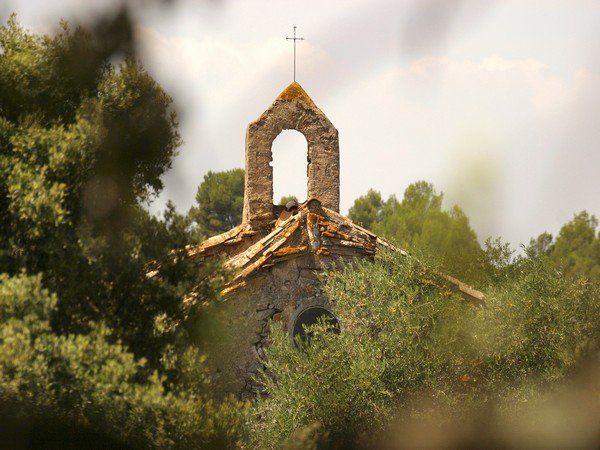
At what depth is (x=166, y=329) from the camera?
9.23 m

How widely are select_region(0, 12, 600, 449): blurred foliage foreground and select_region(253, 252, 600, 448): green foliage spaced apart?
30 millimetres

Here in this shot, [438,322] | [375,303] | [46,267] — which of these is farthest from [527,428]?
[46,267]

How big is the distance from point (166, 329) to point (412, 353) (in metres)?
4.77

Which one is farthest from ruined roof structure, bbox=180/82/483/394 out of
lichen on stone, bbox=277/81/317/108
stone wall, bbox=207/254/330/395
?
lichen on stone, bbox=277/81/317/108

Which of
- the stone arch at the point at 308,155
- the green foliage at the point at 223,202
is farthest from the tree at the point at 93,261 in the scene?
the green foliage at the point at 223,202

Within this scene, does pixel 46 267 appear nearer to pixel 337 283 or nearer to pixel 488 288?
pixel 337 283

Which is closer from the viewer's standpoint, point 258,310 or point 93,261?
point 93,261

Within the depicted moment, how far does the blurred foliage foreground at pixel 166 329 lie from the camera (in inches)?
324

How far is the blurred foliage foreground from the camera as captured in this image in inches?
324

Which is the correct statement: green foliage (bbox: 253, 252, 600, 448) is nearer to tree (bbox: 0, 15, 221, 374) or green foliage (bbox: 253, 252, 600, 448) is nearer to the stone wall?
the stone wall

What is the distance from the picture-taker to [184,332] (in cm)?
927

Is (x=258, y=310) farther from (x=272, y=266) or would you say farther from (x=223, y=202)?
(x=223, y=202)

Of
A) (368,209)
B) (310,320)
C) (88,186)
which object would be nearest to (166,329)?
(88,186)

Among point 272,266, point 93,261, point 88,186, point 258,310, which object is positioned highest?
point 272,266
